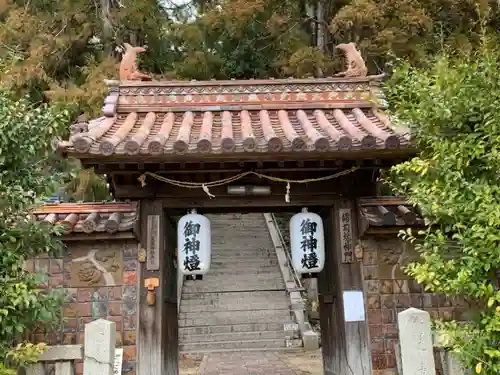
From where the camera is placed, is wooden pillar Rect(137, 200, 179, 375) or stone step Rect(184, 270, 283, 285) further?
stone step Rect(184, 270, 283, 285)

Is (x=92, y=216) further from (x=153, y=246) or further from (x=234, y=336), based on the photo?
(x=234, y=336)

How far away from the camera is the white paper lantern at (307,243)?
6.39 meters

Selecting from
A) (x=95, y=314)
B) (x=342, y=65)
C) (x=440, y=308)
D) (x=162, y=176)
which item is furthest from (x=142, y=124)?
(x=342, y=65)

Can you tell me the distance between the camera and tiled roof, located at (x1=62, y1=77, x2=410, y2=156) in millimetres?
5402

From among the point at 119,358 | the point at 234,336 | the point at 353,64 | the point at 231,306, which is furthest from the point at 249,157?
the point at 231,306

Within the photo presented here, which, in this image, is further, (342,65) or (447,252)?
(342,65)

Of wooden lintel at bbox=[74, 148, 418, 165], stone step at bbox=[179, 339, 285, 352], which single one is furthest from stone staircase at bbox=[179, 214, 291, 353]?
wooden lintel at bbox=[74, 148, 418, 165]

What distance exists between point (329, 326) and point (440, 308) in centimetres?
164

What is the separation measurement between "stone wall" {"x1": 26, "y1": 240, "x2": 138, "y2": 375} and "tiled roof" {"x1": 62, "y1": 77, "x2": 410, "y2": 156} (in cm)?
145

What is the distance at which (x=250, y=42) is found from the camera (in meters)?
15.9

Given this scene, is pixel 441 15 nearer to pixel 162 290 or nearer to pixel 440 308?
pixel 440 308

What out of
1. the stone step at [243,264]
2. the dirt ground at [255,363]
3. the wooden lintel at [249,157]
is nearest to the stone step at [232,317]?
the dirt ground at [255,363]

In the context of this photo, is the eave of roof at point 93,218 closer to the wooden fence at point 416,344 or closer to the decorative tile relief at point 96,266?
the decorative tile relief at point 96,266

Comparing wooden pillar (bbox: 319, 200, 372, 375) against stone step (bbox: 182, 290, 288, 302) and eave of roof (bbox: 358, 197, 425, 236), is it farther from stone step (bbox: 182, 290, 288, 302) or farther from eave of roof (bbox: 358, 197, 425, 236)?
stone step (bbox: 182, 290, 288, 302)
